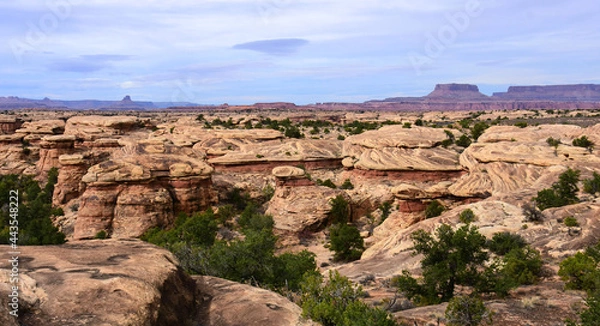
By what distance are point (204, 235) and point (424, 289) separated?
1305 centimetres

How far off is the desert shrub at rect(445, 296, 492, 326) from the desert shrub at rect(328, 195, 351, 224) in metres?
17.7

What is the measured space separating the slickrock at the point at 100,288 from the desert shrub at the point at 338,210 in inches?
734

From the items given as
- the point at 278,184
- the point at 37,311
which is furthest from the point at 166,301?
the point at 278,184

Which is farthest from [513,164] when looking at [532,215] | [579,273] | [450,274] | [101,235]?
[101,235]

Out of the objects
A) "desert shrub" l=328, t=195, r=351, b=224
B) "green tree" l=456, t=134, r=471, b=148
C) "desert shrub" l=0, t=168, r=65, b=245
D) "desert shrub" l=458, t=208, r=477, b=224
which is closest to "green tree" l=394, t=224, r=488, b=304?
"desert shrub" l=458, t=208, r=477, b=224

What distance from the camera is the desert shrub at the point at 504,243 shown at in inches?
610

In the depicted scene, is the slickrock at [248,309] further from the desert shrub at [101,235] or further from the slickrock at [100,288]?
the desert shrub at [101,235]

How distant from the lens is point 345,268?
1816cm

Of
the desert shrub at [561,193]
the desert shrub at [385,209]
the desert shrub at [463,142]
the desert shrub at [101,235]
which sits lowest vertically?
the desert shrub at [101,235]

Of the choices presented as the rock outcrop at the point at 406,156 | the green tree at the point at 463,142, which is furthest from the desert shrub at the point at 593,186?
the green tree at the point at 463,142

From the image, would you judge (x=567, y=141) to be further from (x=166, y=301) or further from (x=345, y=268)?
(x=166, y=301)

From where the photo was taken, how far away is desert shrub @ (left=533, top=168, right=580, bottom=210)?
20172mm

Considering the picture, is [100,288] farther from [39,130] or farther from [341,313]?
[39,130]

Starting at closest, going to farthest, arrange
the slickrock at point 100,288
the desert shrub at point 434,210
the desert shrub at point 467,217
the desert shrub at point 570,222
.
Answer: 1. the slickrock at point 100,288
2. the desert shrub at point 570,222
3. the desert shrub at point 467,217
4. the desert shrub at point 434,210
